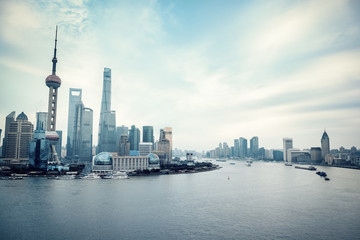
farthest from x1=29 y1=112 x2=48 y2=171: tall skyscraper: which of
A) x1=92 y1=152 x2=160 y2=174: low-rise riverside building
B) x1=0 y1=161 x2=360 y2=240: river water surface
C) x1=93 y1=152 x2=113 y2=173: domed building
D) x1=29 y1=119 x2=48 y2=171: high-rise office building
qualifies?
x1=0 y1=161 x2=360 y2=240: river water surface

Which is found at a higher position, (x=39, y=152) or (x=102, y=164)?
(x=39, y=152)

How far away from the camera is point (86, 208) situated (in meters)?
54.3

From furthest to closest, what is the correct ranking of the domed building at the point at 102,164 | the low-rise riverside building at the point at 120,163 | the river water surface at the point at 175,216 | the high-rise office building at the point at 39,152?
the high-rise office building at the point at 39,152 → the low-rise riverside building at the point at 120,163 → the domed building at the point at 102,164 → the river water surface at the point at 175,216

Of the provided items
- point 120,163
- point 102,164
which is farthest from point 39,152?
point 120,163

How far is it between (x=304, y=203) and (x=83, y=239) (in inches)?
2234

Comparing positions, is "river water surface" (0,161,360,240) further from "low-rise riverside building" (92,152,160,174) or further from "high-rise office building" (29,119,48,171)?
"high-rise office building" (29,119,48,171)

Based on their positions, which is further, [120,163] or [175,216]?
[120,163]

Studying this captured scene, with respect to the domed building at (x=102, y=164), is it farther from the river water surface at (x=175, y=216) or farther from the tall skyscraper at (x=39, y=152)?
the river water surface at (x=175, y=216)

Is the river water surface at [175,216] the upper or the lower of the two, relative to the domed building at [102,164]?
lower

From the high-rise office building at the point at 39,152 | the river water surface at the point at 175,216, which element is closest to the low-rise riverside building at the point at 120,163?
the high-rise office building at the point at 39,152

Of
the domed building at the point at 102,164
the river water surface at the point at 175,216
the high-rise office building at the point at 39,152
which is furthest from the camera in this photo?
the high-rise office building at the point at 39,152

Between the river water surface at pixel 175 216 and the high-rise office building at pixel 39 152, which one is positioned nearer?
the river water surface at pixel 175 216

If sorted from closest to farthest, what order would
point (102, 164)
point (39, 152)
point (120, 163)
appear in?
point (102, 164) < point (120, 163) < point (39, 152)

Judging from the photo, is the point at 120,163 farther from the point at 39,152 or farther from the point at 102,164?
the point at 39,152
